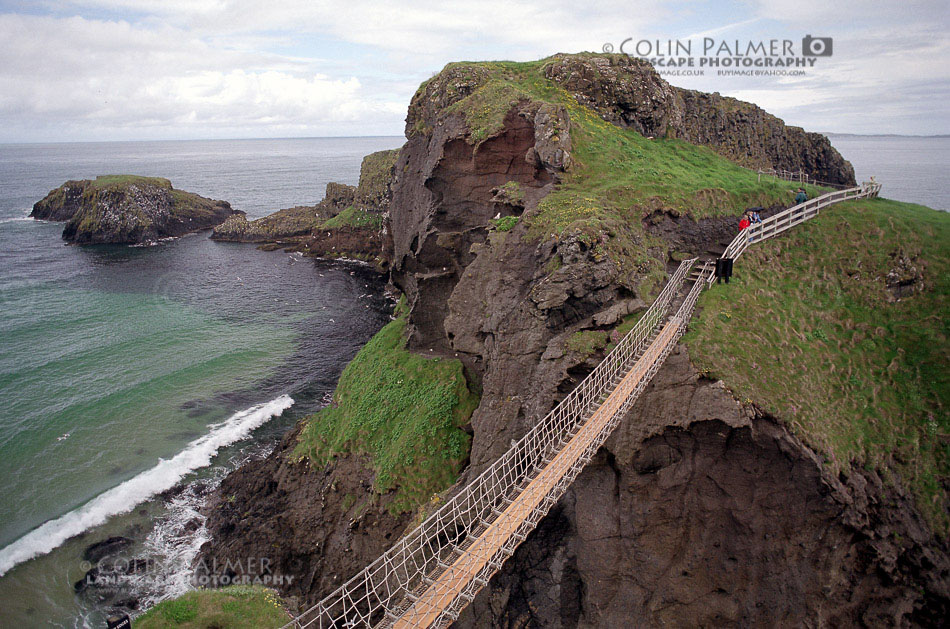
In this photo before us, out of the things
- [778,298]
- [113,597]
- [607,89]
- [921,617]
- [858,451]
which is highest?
[607,89]

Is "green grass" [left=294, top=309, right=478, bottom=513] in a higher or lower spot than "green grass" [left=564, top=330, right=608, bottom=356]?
lower

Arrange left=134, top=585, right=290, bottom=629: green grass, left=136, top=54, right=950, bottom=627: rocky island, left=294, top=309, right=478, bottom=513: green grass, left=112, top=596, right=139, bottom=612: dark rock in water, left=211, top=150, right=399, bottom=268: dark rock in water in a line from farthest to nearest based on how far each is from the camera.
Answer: left=211, top=150, right=399, bottom=268: dark rock in water, left=294, top=309, right=478, bottom=513: green grass, left=112, top=596, right=139, bottom=612: dark rock in water, left=136, top=54, right=950, bottom=627: rocky island, left=134, top=585, right=290, bottom=629: green grass

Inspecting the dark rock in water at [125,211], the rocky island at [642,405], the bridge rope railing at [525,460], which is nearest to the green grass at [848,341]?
the rocky island at [642,405]

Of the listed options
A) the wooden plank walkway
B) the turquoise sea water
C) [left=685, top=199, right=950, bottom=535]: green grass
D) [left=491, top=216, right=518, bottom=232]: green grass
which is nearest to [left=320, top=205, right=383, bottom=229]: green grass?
the turquoise sea water

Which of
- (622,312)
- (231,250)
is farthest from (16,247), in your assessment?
(622,312)

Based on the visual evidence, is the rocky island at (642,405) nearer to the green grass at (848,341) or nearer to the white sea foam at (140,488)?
the green grass at (848,341)

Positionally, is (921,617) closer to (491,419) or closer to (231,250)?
(491,419)

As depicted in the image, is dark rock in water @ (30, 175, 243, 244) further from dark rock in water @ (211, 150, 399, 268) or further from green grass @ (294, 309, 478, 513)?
green grass @ (294, 309, 478, 513)
